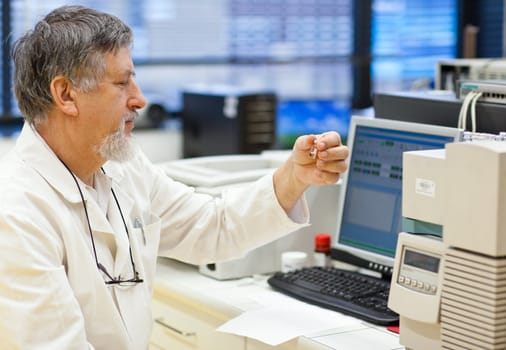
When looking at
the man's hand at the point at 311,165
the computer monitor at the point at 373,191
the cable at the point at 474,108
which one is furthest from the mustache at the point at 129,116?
the cable at the point at 474,108

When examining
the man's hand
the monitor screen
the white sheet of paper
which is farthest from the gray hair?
Result: the monitor screen

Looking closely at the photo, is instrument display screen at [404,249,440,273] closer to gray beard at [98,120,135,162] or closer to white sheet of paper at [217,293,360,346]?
white sheet of paper at [217,293,360,346]

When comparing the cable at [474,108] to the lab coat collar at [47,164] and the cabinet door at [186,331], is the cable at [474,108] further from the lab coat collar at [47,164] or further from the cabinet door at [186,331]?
the lab coat collar at [47,164]

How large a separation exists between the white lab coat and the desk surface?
0.38 ft

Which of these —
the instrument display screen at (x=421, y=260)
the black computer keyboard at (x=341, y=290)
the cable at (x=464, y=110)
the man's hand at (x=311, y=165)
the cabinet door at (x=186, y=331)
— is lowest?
the cabinet door at (x=186, y=331)

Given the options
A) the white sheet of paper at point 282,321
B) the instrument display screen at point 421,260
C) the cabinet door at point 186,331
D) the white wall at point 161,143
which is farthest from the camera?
the white wall at point 161,143

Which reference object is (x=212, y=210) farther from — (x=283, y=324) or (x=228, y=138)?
(x=228, y=138)

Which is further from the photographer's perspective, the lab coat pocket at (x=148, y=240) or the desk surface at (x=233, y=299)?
the lab coat pocket at (x=148, y=240)

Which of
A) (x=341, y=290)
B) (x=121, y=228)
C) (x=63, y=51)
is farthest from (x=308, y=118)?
(x=63, y=51)

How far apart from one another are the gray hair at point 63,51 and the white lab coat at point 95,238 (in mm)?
77

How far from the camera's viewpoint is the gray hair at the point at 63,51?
1.68m

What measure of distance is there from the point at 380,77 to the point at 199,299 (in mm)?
3592

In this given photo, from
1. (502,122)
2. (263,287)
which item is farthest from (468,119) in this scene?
(263,287)

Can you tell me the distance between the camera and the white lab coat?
1535 mm
